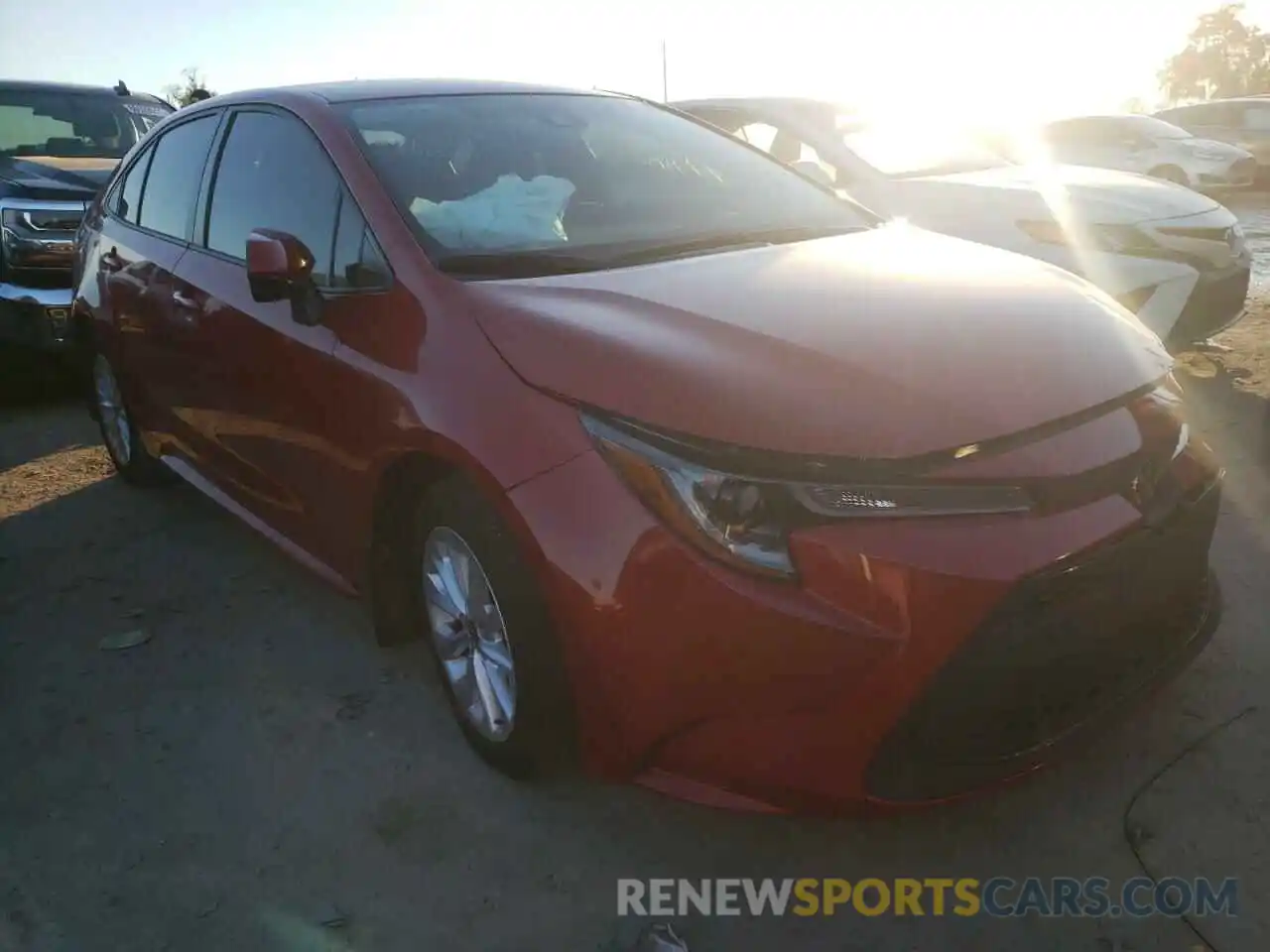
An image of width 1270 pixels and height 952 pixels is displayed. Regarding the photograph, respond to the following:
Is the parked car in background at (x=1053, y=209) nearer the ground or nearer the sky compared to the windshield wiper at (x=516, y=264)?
nearer the ground

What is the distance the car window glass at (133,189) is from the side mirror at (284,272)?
1.85 metres

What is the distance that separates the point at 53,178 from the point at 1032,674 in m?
6.73

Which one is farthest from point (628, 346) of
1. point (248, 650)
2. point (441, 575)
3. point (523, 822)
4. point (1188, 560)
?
point (248, 650)

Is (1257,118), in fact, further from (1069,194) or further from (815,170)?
(815,170)

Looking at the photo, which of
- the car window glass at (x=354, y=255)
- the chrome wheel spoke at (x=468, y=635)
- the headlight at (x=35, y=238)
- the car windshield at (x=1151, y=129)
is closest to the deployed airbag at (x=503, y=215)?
the car window glass at (x=354, y=255)

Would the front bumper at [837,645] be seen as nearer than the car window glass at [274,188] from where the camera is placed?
Yes

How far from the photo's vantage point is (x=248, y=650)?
11.2 ft

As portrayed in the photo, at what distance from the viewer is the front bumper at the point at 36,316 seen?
245 inches

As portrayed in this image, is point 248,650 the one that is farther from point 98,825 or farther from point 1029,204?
point 1029,204

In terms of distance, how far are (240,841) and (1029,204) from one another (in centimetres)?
465

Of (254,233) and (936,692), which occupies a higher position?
(254,233)

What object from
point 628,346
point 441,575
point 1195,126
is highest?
point 628,346

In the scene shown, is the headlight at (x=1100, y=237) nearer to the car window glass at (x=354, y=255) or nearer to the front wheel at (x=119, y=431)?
the car window glass at (x=354, y=255)

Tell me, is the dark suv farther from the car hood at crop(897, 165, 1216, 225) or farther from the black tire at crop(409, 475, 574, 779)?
the car hood at crop(897, 165, 1216, 225)
